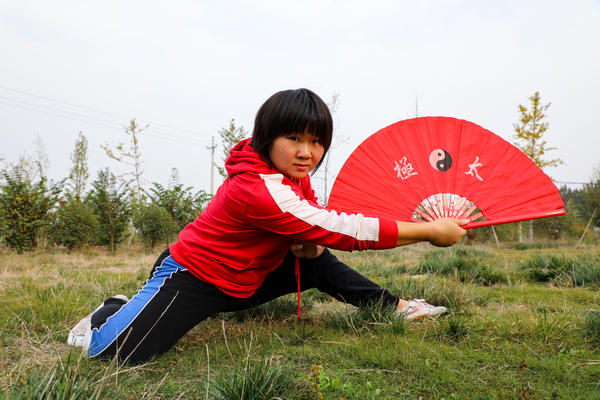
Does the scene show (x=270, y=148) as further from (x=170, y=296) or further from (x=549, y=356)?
(x=549, y=356)

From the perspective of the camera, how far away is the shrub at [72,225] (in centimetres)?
766

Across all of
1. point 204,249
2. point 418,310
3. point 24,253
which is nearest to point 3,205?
point 24,253

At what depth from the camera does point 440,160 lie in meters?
2.14

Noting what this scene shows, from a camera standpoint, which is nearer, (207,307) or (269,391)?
(269,391)

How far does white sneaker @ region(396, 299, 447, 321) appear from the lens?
2176mm

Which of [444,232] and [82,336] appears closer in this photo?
[444,232]

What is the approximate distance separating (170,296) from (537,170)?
1.99 m

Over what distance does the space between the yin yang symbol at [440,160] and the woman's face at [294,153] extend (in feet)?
2.33

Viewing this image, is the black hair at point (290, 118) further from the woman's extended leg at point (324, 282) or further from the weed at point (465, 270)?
the weed at point (465, 270)

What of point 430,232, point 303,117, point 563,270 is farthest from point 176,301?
point 563,270

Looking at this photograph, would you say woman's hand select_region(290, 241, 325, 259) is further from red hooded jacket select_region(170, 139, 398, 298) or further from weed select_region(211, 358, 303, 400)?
weed select_region(211, 358, 303, 400)

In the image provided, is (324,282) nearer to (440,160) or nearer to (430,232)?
(430,232)

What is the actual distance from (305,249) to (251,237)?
35 centimetres

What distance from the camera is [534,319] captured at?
2.09m
